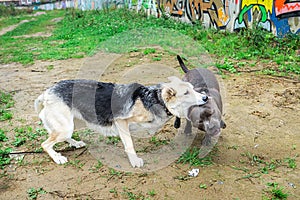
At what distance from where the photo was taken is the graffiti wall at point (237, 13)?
9141 mm

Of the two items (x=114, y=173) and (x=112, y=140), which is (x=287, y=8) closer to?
(x=112, y=140)

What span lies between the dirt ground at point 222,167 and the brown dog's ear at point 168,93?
94cm

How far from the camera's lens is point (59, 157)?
13.5ft

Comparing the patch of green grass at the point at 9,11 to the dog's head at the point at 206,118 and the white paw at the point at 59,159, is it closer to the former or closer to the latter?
the white paw at the point at 59,159

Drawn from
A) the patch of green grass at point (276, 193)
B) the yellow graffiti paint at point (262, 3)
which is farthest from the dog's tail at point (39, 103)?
the yellow graffiti paint at point (262, 3)

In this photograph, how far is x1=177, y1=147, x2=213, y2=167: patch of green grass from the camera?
3.95 metres

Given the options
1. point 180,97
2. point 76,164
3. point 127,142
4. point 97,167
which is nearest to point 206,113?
point 180,97

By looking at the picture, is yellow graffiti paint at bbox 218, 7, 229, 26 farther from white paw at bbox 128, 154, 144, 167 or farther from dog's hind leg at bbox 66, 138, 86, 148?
white paw at bbox 128, 154, 144, 167

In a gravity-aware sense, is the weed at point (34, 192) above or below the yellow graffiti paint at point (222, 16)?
below

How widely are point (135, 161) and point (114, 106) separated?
0.78 metres

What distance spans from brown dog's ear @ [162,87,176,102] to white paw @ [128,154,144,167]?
0.91 metres

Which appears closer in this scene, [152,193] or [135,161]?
[152,193]

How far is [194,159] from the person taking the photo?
4020 millimetres

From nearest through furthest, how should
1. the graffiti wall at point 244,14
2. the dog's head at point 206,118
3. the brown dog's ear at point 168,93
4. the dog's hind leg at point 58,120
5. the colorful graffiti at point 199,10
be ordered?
the brown dog's ear at point 168,93 → the dog's head at point 206,118 → the dog's hind leg at point 58,120 → the graffiti wall at point 244,14 → the colorful graffiti at point 199,10
